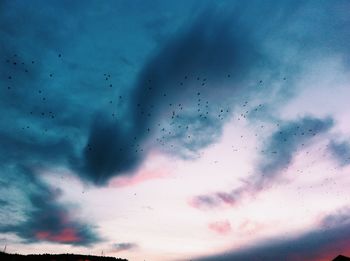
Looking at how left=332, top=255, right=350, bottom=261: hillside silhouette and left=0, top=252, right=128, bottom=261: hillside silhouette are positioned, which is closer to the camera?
left=0, top=252, right=128, bottom=261: hillside silhouette

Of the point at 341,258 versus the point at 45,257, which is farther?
the point at 341,258

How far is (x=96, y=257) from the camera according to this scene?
49062mm

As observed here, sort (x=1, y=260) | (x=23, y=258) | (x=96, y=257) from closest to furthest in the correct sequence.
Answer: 1. (x=1, y=260)
2. (x=23, y=258)
3. (x=96, y=257)

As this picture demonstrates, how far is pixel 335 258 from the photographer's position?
51031 mm

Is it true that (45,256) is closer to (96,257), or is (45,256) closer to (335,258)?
(96,257)

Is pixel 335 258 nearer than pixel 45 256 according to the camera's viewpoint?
No

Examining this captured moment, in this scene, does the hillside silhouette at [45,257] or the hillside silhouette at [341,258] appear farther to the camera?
the hillside silhouette at [341,258]

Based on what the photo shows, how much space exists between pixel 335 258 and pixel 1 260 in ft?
172

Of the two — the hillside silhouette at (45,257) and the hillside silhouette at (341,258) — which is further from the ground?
the hillside silhouette at (45,257)

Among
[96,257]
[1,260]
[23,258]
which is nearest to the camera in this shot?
Result: [1,260]

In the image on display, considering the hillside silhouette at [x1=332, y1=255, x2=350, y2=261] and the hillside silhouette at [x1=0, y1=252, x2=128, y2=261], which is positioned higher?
the hillside silhouette at [x1=0, y1=252, x2=128, y2=261]

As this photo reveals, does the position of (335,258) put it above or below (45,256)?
below

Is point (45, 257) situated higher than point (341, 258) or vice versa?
point (45, 257)

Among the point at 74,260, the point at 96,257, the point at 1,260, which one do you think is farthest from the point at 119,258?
the point at 1,260
